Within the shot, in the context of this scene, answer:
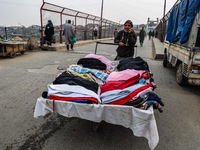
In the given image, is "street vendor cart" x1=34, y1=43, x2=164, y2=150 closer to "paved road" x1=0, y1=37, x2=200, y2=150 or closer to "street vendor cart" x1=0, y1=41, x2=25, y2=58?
"paved road" x1=0, y1=37, x2=200, y2=150

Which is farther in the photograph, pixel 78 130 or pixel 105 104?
pixel 78 130

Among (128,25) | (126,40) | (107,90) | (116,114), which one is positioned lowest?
(116,114)

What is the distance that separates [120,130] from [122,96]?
2.50 feet

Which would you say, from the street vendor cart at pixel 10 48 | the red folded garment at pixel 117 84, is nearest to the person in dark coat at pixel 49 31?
the street vendor cart at pixel 10 48

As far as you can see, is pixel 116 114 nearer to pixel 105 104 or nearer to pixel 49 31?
pixel 105 104

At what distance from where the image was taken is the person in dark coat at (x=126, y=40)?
421 cm

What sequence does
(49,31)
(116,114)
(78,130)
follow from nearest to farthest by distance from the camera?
(116,114)
(78,130)
(49,31)

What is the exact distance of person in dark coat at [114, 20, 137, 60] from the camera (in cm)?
421

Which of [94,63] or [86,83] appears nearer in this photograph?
[86,83]

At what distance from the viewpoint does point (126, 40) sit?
430 centimetres

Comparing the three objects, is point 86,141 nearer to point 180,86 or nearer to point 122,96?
point 122,96

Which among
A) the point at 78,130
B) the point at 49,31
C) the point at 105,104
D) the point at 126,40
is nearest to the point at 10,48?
the point at 49,31

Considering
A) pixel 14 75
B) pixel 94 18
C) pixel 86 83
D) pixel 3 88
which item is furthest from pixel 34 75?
pixel 94 18

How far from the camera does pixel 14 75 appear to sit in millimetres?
5172
